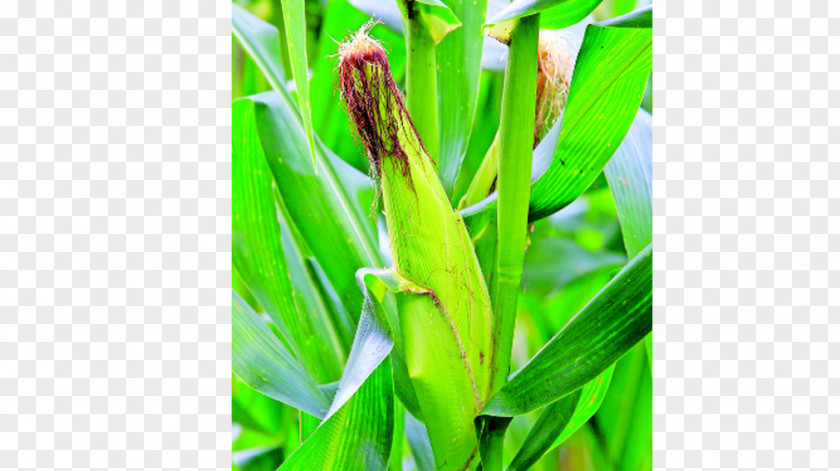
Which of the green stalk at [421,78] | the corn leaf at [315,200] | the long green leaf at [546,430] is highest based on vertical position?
the green stalk at [421,78]

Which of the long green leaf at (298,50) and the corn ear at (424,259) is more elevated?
the long green leaf at (298,50)

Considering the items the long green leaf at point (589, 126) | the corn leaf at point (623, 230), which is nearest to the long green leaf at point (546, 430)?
the corn leaf at point (623, 230)

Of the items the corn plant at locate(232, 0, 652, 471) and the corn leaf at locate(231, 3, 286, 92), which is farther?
the corn leaf at locate(231, 3, 286, 92)

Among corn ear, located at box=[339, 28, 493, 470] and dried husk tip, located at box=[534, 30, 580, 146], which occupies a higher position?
dried husk tip, located at box=[534, 30, 580, 146]

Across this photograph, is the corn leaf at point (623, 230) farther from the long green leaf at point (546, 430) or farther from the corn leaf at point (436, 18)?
the corn leaf at point (436, 18)

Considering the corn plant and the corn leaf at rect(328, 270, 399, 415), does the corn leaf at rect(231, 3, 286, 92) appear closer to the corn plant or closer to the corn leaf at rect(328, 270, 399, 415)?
the corn plant

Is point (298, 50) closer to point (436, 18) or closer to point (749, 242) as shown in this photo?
point (436, 18)

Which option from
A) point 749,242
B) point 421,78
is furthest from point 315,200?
point 749,242

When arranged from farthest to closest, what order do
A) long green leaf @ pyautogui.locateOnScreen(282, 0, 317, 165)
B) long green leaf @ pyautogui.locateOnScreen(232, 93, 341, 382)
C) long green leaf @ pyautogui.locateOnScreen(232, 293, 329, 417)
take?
long green leaf @ pyautogui.locateOnScreen(232, 93, 341, 382), long green leaf @ pyautogui.locateOnScreen(232, 293, 329, 417), long green leaf @ pyautogui.locateOnScreen(282, 0, 317, 165)

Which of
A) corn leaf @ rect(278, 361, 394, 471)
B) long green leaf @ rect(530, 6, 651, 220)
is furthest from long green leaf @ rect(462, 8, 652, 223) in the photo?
corn leaf @ rect(278, 361, 394, 471)
